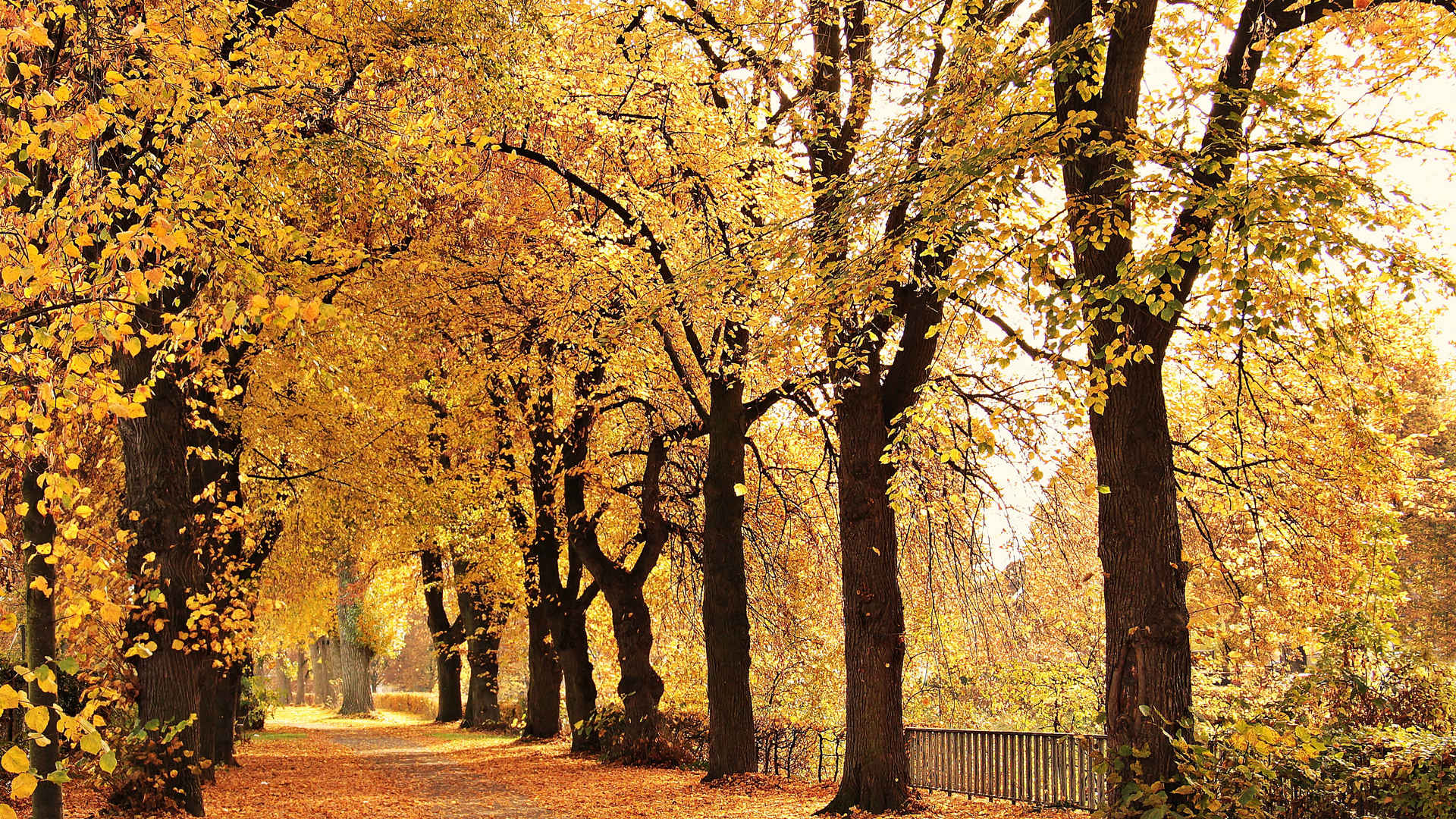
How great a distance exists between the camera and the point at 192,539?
11.2 meters

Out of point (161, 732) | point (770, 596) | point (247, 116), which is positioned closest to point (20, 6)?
point (247, 116)

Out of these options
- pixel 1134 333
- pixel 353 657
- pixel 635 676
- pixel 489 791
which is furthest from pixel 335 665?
pixel 1134 333

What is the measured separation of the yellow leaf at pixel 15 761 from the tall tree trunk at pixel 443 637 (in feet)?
76.1

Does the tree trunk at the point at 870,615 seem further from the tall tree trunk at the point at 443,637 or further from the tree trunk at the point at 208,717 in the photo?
the tall tree trunk at the point at 443,637

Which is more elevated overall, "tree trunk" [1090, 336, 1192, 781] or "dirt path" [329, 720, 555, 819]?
"tree trunk" [1090, 336, 1192, 781]

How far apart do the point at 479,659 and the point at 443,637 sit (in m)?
3.13

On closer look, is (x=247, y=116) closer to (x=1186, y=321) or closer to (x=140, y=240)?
(x=140, y=240)

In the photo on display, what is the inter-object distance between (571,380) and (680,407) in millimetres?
1981

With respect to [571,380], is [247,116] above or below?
above

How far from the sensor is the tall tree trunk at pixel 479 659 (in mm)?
25641

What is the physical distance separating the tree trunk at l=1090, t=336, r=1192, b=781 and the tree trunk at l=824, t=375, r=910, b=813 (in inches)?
127

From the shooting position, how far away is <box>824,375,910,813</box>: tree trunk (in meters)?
10.7

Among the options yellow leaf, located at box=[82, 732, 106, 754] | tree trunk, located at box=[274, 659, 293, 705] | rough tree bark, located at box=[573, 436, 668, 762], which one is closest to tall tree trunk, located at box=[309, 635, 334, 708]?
tree trunk, located at box=[274, 659, 293, 705]

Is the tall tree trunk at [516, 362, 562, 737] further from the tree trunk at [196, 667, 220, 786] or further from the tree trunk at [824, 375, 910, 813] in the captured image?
the tree trunk at [196, 667, 220, 786]
